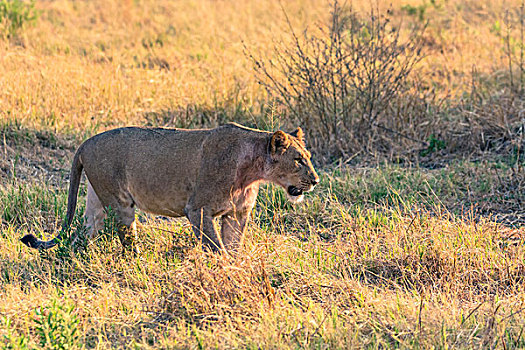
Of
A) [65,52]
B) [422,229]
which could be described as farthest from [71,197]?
[65,52]

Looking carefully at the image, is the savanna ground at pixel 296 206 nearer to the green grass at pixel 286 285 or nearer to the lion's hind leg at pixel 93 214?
the green grass at pixel 286 285

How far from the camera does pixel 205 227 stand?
16.2ft

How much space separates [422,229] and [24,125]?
5.22 meters

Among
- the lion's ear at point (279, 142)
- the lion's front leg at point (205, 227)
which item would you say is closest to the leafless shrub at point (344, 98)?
the lion's ear at point (279, 142)

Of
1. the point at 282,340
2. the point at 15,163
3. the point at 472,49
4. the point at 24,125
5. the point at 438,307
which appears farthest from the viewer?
the point at 472,49

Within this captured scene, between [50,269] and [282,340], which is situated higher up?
[282,340]

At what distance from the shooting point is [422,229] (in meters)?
5.66

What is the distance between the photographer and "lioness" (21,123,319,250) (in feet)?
16.3

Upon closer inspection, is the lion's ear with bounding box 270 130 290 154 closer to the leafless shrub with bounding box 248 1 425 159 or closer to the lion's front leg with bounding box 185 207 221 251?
the lion's front leg with bounding box 185 207 221 251

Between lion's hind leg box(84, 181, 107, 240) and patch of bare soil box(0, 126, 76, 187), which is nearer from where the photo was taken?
lion's hind leg box(84, 181, 107, 240)

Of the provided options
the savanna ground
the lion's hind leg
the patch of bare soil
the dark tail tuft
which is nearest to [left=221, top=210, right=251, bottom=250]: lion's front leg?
the savanna ground

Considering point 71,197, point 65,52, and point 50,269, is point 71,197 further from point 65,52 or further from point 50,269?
point 65,52

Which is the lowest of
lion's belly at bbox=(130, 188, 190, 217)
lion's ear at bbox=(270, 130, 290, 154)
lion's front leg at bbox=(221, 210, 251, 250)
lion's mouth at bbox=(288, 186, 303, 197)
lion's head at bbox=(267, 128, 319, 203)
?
lion's front leg at bbox=(221, 210, 251, 250)

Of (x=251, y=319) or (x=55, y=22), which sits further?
(x=55, y=22)
